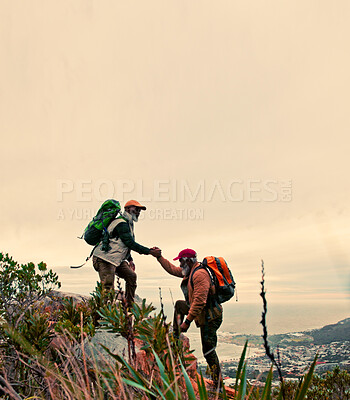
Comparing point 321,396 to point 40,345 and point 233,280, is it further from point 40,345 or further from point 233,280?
point 40,345

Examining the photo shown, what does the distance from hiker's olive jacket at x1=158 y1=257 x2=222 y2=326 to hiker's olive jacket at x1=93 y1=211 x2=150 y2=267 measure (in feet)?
4.64

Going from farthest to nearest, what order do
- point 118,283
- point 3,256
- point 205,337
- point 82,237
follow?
point 3,256, point 82,237, point 205,337, point 118,283

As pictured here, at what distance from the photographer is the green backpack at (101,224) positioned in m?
6.96

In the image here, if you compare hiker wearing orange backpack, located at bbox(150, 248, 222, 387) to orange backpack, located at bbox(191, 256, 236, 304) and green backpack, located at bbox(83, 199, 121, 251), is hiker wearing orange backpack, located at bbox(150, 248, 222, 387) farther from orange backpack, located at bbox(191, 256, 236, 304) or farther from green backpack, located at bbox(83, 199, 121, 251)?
green backpack, located at bbox(83, 199, 121, 251)

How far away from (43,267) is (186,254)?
5.99m

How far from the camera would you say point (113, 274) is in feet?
22.5

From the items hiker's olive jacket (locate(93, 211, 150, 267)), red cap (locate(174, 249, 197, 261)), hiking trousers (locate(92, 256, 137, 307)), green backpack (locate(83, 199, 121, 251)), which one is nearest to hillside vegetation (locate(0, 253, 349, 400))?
hiking trousers (locate(92, 256, 137, 307))

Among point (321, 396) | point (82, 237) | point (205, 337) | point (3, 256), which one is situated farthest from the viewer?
point (3, 256)

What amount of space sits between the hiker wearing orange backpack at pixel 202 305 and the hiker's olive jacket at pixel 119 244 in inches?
49.9

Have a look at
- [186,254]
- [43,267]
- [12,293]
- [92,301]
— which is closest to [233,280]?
[186,254]

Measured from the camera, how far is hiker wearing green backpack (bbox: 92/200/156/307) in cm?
680

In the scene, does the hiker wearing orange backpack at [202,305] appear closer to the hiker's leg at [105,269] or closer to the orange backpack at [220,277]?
the orange backpack at [220,277]

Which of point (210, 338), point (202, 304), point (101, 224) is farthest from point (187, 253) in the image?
point (101, 224)

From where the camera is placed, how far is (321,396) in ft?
20.5
